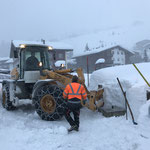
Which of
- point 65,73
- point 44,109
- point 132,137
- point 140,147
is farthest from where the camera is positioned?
point 65,73

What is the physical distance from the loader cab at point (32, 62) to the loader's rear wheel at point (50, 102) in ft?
3.38

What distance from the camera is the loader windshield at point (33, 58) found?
259 inches

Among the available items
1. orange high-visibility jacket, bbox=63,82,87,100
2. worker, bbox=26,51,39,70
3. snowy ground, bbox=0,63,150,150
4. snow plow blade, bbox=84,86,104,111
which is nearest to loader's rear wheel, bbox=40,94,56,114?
snowy ground, bbox=0,63,150,150

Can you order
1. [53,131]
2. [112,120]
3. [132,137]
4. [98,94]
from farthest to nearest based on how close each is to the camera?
[98,94] < [112,120] < [53,131] < [132,137]

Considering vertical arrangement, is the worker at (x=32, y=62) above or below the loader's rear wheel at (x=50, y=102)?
above

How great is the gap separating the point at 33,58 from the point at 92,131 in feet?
11.7

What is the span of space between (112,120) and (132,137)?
115cm

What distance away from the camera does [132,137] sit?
389cm

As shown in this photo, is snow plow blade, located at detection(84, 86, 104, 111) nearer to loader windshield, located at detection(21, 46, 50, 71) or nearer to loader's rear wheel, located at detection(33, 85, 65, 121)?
loader's rear wheel, located at detection(33, 85, 65, 121)

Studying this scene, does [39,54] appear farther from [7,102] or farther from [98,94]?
[98,94]

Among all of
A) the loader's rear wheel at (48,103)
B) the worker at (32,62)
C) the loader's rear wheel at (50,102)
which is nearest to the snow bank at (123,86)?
the loader's rear wheel at (50,102)

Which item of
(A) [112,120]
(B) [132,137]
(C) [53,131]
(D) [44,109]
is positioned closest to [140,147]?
(B) [132,137]

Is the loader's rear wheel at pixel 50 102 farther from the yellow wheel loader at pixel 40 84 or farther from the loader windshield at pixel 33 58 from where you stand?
the loader windshield at pixel 33 58

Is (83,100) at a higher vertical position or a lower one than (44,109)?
higher
